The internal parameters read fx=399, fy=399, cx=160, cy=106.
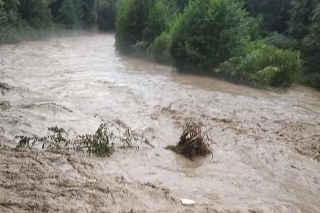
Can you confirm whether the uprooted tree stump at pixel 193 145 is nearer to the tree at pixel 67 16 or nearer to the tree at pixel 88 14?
the tree at pixel 67 16

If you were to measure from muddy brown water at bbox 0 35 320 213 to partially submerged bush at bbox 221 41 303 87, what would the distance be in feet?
3.08

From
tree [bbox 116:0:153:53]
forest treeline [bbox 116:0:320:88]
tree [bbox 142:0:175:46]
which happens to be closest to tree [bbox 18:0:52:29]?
tree [bbox 116:0:153:53]

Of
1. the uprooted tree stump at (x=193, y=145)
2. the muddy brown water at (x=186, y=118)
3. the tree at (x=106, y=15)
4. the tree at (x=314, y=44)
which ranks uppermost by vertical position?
the tree at (x=314, y=44)

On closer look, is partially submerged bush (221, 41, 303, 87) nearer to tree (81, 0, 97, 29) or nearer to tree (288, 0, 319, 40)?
tree (288, 0, 319, 40)

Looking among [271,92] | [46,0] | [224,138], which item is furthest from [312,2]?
[46,0]

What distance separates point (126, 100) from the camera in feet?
54.5

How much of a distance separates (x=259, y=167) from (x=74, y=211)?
17.0ft

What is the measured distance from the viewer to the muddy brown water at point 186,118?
876cm

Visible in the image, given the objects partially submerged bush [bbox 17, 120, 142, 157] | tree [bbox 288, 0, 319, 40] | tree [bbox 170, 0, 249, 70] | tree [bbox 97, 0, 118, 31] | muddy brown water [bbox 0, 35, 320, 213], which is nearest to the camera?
muddy brown water [bbox 0, 35, 320, 213]

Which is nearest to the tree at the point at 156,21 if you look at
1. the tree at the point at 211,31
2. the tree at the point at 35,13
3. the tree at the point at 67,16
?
the tree at the point at 211,31

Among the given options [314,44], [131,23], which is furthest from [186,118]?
[131,23]

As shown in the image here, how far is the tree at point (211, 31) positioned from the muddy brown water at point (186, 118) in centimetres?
177

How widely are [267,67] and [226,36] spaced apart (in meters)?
4.02

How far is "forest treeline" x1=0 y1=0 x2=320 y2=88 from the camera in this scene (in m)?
22.3
